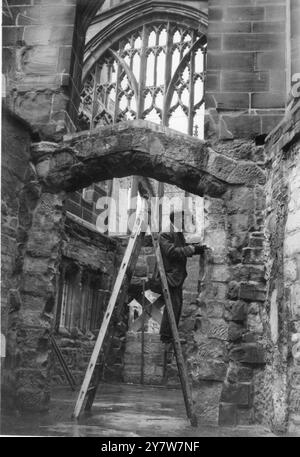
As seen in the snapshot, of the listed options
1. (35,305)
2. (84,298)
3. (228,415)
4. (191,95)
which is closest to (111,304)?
(35,305)

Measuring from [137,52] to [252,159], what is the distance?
35.1 feet

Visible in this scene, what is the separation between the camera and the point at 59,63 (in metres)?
6.32

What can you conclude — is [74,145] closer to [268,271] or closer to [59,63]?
[59,63]

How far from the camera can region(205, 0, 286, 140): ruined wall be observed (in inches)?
232

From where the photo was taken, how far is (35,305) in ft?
18.6

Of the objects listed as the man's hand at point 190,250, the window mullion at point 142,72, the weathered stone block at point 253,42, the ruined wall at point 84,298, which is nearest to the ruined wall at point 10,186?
the man's hand at point 190,250

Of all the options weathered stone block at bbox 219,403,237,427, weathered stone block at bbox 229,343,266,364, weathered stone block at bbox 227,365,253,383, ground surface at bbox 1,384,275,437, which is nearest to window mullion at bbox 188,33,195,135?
ground surface at bbox 1,384,275,437

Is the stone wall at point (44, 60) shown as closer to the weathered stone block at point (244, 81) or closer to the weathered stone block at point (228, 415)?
the weathered stone block at point (244, 81)

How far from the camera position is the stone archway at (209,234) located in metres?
5.29

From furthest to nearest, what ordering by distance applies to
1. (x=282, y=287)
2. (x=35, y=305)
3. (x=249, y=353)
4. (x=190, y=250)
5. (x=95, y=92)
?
(x=95, y=92) < (x=190, y=250) < (x=35, y=305) < (x=249, y=353) < (x=282, y=287)

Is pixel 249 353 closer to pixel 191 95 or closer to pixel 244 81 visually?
pixel 244 81

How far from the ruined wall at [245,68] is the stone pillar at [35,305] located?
1893 millimetres

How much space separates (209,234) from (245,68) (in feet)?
6.18
